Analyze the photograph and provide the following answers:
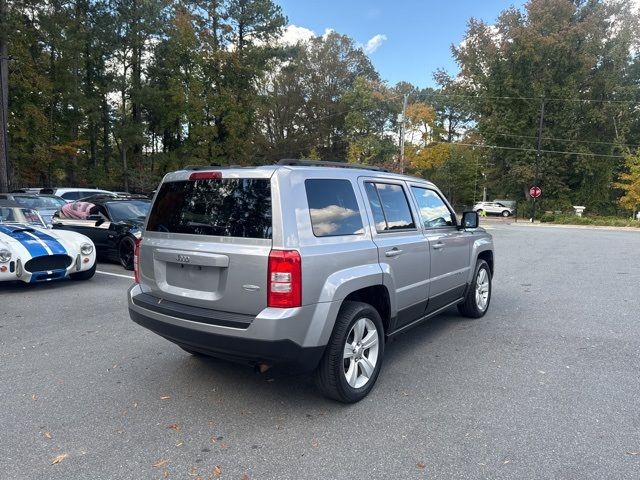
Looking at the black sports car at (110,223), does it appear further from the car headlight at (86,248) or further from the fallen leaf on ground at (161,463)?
the fallen leaf on ground at (161,463)

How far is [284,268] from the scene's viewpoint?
9.95ft

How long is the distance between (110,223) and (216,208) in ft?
25.0

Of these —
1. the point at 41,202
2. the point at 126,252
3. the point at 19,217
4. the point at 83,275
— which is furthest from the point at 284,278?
the point at 41,202

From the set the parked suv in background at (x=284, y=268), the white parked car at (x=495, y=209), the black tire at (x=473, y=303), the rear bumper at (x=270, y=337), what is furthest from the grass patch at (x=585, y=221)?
the rear bumper at (x=270, y=337)

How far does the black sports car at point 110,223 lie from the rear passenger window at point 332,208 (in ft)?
22.6

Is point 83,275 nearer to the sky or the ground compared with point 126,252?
nearer to the ground

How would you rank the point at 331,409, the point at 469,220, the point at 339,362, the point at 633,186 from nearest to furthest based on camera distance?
1. the point at 339,362
2. the point at 331,409
3. the point at 469,220
4. the point at 633,186

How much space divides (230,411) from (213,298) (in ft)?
2.95

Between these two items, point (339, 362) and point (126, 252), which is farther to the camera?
point (126, 252)

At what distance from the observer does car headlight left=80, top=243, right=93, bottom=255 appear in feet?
26.1

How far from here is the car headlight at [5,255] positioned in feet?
22.7

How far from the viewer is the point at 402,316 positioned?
13.7 feet

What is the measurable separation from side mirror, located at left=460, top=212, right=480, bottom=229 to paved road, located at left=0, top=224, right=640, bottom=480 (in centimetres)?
129

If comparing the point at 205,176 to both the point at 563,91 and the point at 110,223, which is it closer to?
the point at 110,223
